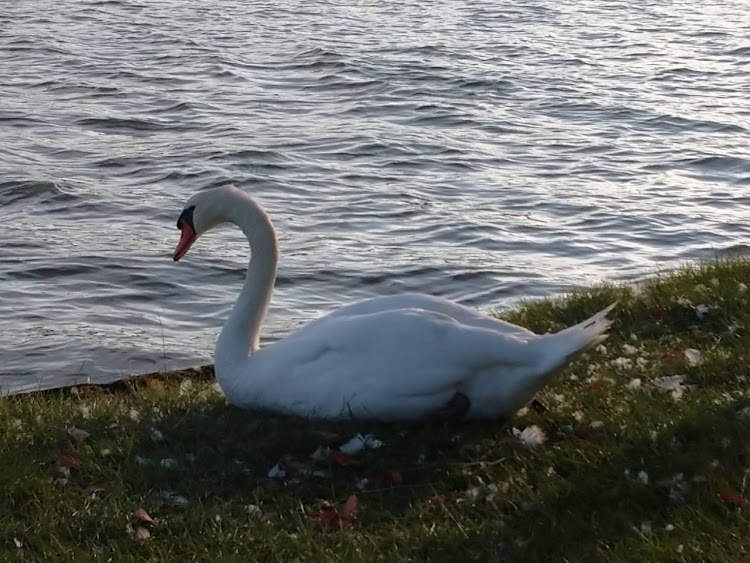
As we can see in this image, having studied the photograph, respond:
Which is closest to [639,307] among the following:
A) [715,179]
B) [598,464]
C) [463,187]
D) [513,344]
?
[513,344]

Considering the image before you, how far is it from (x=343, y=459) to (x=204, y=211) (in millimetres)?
2068

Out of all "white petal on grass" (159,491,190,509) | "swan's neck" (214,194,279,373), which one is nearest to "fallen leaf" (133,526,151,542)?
"white petal on grass" (159,491,190,509)

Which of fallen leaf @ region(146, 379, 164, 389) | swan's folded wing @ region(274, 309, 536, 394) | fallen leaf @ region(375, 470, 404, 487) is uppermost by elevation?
swan's folded wing @ region(274, 309, 536, 394)

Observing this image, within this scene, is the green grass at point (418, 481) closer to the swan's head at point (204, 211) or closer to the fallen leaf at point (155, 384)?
the fallen leaf at point (155, 384)

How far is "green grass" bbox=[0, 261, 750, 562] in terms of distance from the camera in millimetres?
4801

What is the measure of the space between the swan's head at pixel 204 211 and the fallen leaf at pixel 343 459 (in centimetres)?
194

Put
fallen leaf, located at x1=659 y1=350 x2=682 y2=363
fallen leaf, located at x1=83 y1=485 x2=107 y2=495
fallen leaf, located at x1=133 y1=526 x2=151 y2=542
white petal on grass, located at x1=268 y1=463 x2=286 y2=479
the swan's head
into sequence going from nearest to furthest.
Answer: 1. fallen leaf, located at x1=133 y1=526 x2=151 y2=542
2. fallen leaf, located at x1=83 y1=485 x2=107 y2=495
3. white petal on grass, located at x1=268 y1=463 x2=286 y2=479
4. fallen leaf, located at x1=659 y1=350 x2=682 y2=363
5. the swan's head

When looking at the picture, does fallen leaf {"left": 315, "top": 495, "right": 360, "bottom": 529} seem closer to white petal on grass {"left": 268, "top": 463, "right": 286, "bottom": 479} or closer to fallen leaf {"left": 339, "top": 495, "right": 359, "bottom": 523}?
fallen leaf {"left": 339, "top": 495, "right": 359, "bottom": 523}

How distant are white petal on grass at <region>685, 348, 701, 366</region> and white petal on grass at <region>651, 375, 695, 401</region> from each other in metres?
0.20

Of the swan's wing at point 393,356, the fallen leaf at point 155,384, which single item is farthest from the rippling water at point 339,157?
the swan's wing at point 393,356

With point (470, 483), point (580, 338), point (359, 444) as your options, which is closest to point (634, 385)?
point (580, 338)

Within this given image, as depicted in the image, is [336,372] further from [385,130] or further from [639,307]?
[385,130]

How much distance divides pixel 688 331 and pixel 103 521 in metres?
3.82

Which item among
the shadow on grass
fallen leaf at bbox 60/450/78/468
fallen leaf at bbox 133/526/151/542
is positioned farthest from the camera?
fallen leaf at bbox 60/450/78/468
